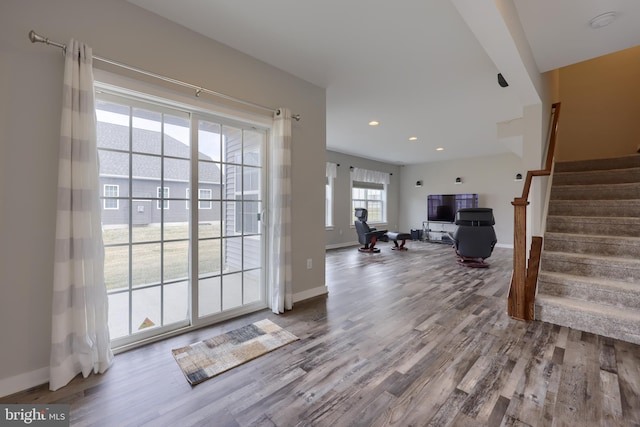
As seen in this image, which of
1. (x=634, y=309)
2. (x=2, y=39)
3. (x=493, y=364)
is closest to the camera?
(x=2, y=39)

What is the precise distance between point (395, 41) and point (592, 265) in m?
3.00

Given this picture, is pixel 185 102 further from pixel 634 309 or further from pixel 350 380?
pixel 634 309

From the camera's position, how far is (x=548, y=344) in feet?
7.13

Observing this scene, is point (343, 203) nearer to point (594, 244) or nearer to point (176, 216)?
point (594, 244)

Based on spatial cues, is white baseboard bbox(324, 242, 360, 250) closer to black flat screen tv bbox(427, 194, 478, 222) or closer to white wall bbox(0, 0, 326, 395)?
black flat screen tv bbox(427, 194, 478, 222)

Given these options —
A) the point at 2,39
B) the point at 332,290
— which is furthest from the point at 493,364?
the point at 2,39

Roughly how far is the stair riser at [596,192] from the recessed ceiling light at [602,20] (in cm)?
211

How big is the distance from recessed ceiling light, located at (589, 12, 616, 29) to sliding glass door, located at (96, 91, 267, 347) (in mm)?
3090

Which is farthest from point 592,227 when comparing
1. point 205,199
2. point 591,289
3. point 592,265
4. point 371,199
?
point 371,199

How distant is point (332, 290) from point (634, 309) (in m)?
2.91

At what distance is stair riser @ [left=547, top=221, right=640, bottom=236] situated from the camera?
2867 millimetres

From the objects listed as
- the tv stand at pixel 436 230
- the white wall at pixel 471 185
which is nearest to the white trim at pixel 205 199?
the tv stand at pixel 436 230

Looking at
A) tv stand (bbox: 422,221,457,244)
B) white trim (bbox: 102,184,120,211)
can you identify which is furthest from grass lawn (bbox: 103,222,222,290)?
tv stand (bbox: 422,221,457,244)

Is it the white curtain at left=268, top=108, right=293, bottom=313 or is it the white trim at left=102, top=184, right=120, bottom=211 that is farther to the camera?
the white curtain at left=268, top=108, right=293, bottom=313
